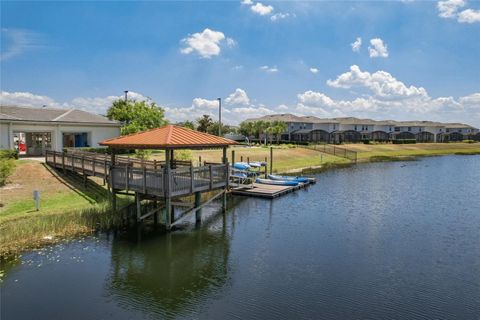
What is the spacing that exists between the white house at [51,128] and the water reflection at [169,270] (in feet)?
76.2

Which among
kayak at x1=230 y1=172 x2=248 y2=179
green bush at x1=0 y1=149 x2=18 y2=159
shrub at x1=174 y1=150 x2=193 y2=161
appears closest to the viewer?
green bush at x1=0 y1=149 x2=18 y2=159

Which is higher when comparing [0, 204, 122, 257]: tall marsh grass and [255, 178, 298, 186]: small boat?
Answer: [255, 178, 298, 186]: small boat

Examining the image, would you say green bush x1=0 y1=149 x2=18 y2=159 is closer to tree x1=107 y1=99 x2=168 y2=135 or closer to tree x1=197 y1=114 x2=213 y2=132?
tree x1=107 y1=99 x2=168 y2=135

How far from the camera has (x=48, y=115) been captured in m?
40.3

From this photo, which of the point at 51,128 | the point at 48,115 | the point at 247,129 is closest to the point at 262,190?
the point at 51,128

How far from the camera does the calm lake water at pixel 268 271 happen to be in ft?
40.8

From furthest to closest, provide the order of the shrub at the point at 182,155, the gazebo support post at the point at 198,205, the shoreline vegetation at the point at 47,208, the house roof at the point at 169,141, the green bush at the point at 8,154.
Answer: the shrub at the point at 182,155
the green bush at the point at 8,154
the gazebo support post at the point at 198,205
the house roof at the point at 169,141
the shoreline vegetation at the point at 47,208

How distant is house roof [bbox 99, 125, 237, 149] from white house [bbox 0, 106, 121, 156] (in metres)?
18.7

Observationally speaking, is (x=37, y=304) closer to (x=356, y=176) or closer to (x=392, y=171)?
(x=356, y=176)

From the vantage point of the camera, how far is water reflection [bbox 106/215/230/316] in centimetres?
1322

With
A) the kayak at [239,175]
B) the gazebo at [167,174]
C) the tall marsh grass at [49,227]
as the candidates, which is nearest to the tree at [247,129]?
the kayak at [239,175]

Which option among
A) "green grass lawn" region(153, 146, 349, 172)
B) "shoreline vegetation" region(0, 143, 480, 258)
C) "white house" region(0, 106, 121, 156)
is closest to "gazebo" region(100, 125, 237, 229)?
"shoreline vegetation" region(0, 143, 480, 258)

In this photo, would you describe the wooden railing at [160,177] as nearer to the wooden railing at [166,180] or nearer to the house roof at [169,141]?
the wooden railing at [166,180]

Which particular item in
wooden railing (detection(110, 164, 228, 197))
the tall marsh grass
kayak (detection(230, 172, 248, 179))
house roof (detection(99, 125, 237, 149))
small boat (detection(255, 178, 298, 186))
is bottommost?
the tall marsh grass
